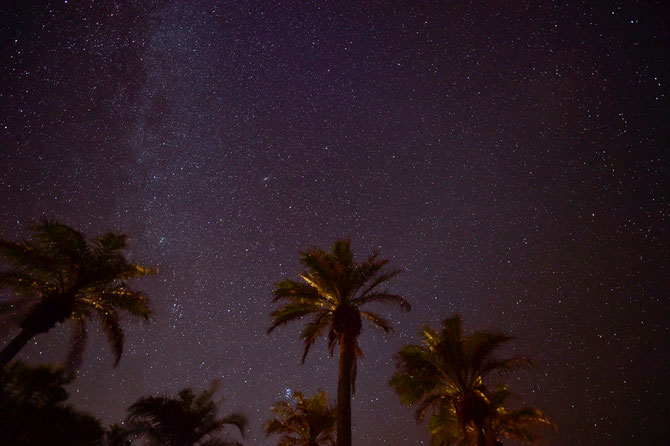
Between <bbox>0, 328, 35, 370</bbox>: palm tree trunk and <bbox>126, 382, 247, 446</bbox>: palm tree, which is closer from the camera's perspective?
<bbox>0, 328, 35, 370</bbox>: palm tree trunk

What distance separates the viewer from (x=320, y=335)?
16203 mm

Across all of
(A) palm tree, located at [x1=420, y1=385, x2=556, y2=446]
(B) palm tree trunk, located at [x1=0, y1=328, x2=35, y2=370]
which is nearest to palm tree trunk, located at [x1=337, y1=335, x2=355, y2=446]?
(A) palm tree, located at [x1=420, y1=385, x2=556, y2=446]

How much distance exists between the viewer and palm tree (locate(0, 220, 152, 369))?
43.9 feet

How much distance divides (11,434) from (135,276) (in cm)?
629

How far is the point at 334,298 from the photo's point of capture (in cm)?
1622

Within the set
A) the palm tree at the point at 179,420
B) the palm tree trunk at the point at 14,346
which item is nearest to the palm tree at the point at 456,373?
the palm tree at the point at 179,420

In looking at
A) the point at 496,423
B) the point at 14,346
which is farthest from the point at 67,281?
the point at 496,423

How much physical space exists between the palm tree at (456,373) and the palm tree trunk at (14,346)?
1416 cm

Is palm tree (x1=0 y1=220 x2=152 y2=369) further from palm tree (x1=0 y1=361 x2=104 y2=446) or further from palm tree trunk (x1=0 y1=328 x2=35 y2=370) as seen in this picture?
palm tree (x1=0 y1=361 x2=104 y2=446)

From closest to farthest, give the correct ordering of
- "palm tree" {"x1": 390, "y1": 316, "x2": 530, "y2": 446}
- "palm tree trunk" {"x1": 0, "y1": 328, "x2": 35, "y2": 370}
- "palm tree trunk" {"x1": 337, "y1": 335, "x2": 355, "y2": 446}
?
A: "palm tree trunk" {"x1": 0, "y1": 328, "x2": 35, "y2": 370}
"palm tree trunk" {"x1": 337, "y1": 335, "x2": 355, "y2": 446}
"palm tree" {"x1": 390, "y1": 316, "x2": 530, "y2": 446}

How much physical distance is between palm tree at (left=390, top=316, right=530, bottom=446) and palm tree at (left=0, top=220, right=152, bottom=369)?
11.6 meters

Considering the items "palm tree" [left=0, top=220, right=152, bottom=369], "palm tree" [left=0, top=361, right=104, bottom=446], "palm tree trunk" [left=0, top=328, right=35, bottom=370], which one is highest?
"palm tree" [left=0, top=220, right=152, bottom=369]

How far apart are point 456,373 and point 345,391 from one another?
222 inches

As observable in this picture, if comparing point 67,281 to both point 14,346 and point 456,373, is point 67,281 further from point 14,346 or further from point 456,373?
point 456,373
